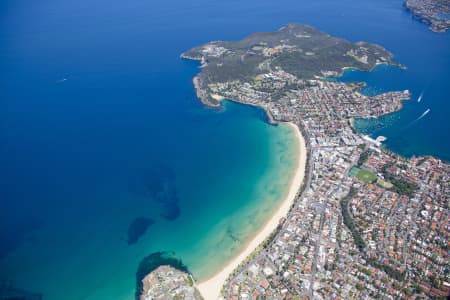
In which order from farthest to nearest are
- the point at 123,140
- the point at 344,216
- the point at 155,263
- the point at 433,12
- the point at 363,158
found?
the point at 433,12 < the point at 123,140 < the point at 363,158 < the point at 344,216 < the point at 155,263

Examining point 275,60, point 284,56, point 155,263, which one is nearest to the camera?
point 155,263

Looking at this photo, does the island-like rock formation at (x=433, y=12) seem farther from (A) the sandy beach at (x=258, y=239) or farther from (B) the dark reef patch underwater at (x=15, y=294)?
(B) the dark reef patch underwater at (x=15, y=294)

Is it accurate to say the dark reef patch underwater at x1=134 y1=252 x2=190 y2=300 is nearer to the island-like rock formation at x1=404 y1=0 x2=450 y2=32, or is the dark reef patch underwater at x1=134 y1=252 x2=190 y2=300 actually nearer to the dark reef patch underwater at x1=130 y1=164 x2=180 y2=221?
the dark reef patch underwater at x1=130 y1=164 x2=180 y2=221

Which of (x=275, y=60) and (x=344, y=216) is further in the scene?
(x=275, y=60)

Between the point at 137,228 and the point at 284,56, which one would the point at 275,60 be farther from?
the point at 137,228

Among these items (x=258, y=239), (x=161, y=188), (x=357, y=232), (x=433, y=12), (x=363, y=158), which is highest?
(x=433, y=12)

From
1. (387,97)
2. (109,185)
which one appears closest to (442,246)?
(387,97)

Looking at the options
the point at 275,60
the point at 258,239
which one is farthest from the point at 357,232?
the point at 275,60

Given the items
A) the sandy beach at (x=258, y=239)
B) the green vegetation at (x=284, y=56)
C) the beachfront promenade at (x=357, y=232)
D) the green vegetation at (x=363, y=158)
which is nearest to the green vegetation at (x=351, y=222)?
the beachfront promenade at (x=357, y=232)
